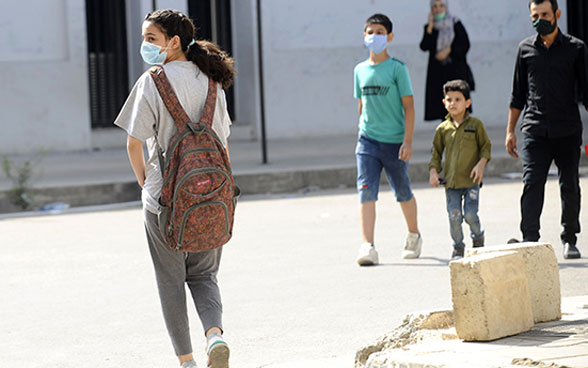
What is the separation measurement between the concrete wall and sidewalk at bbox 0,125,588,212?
197cm

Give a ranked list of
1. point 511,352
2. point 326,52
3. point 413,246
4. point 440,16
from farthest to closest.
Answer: point 326,52 → point 440,16 → point 413,246 → point 511,352

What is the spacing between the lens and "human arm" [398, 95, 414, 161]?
793 centimetres

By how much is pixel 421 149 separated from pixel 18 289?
8936mm

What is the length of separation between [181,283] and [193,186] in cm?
54

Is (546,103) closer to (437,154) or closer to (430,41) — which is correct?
(437,154)

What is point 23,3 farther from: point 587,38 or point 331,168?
point 587,38

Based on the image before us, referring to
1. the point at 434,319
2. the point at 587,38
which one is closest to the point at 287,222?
the point at 434,319

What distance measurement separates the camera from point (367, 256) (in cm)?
800

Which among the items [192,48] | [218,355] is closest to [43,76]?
[192,48]

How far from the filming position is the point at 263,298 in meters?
7.05

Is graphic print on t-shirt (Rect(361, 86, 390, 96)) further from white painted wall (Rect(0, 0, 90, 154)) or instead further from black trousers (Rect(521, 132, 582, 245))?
white painted wall (Rect(0, 0, 90, 154))

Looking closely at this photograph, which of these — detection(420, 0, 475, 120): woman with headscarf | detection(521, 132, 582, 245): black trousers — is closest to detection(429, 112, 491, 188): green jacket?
detection(521, 132, 582, 245): black trousers

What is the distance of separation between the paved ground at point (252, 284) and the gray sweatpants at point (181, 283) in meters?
0.64

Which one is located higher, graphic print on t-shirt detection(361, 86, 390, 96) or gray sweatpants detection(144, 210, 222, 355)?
graphic print on t-shirt detection(361, 86, 390, 96)
